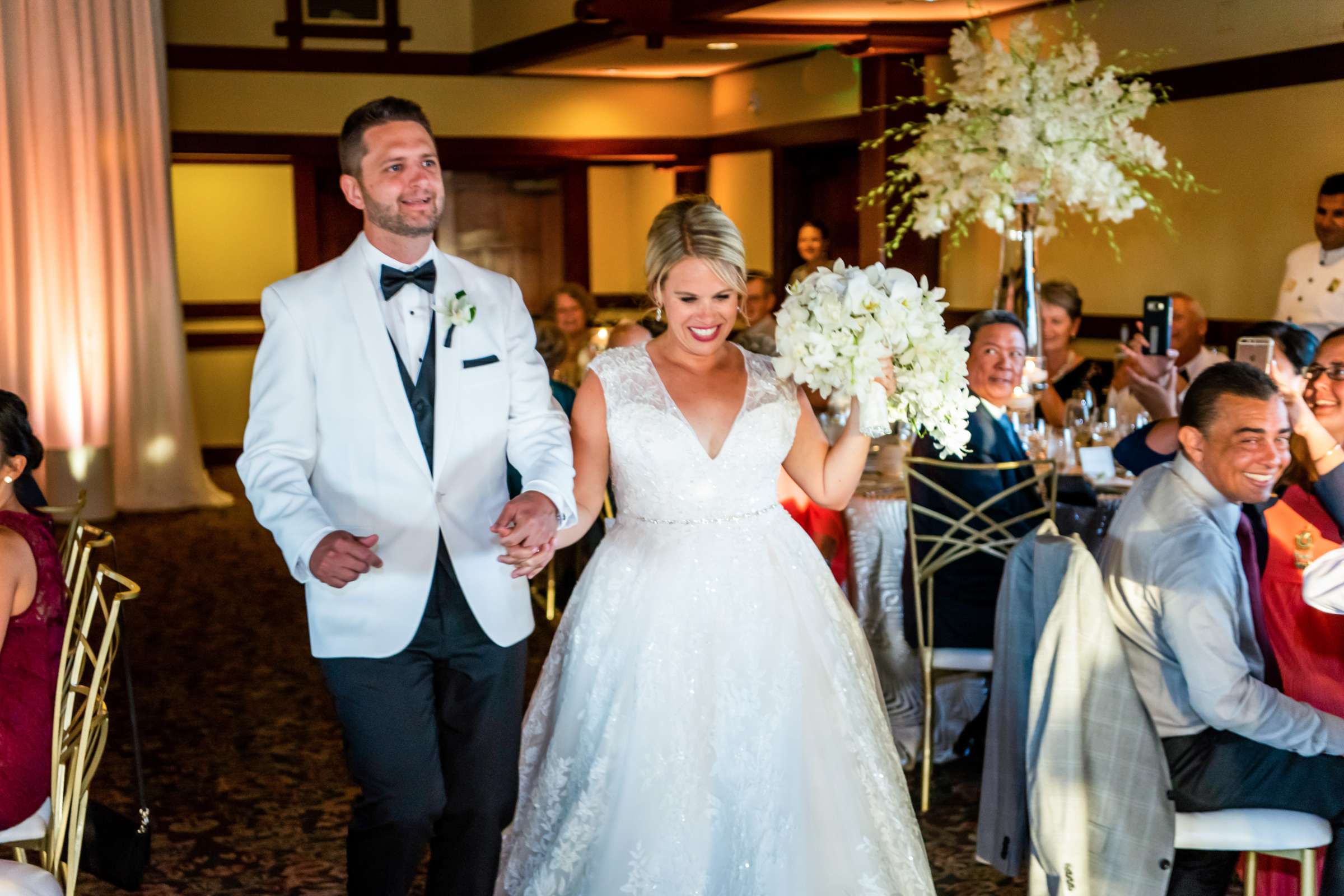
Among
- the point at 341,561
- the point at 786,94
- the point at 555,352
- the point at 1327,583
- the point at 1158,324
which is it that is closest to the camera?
the point at 341,561

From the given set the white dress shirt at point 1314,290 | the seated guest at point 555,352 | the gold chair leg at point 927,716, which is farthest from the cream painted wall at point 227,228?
the gold chair leg at point 927,716

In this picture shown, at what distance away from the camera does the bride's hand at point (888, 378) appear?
2850mm

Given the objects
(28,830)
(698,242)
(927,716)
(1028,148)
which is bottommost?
(927,716)

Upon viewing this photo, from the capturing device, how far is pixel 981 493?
4211mm

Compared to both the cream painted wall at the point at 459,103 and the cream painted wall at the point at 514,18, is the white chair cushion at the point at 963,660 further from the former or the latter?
the cream painted wall at the point at 459,103

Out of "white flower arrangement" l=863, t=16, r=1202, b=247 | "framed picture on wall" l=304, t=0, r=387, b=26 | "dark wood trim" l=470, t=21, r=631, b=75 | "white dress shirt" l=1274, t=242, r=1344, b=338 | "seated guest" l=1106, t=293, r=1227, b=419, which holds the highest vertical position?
"framed picture on wall" l=304, t=0, r=387, b=26

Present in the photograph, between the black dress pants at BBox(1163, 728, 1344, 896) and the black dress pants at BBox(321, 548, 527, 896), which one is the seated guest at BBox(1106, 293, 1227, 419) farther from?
the black dress pants at BBox(321, 548, 527, 896)

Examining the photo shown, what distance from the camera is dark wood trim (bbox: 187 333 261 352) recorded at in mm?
11352

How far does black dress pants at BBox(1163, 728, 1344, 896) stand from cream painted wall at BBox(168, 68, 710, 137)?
9777 millimetres

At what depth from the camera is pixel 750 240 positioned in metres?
11.2

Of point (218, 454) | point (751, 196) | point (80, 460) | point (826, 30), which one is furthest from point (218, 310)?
point (826, 30)

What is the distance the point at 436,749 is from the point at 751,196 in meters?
9.05

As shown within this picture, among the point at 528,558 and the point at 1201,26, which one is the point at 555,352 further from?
the point at 1201,26

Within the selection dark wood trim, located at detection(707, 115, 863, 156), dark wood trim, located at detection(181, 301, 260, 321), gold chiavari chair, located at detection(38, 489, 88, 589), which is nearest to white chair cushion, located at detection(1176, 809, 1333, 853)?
gold chiavari chair, located at detection(38, 489, 88, 589)
